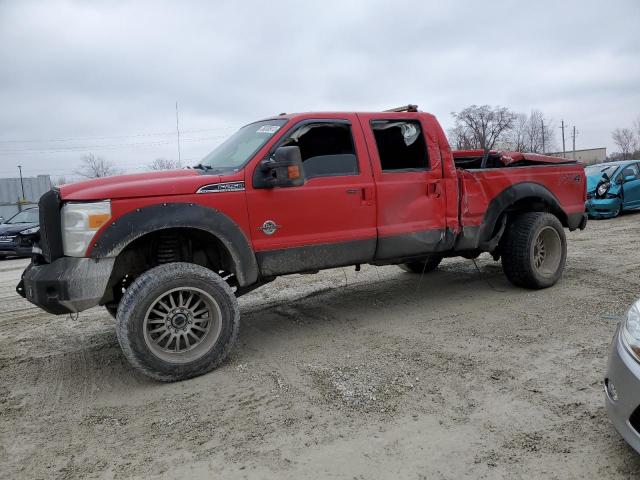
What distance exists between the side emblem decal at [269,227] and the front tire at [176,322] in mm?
614

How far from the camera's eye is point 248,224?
446 centimetres

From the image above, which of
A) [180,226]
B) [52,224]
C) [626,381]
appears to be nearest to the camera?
[626,381]

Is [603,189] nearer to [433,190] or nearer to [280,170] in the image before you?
[433,190]

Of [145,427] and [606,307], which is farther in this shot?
[606,307]

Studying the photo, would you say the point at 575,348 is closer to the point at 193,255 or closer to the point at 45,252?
the point at 193,255

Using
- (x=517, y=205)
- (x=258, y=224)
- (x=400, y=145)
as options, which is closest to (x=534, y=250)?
(x=517, y=205)

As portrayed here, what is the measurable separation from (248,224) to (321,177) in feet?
2.81

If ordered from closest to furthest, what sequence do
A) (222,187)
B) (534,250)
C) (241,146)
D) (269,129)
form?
(222,187) < (269,129) < (241,146) < (534,250)

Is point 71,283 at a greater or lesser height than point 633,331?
greater

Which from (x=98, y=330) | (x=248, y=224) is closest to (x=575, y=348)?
(x=248, y=224)

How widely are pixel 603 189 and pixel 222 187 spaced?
13524 millimetres

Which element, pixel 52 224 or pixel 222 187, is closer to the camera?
pixel 52 224

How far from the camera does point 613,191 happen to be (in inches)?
569

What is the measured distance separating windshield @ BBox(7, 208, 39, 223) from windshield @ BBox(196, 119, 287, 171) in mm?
12023
